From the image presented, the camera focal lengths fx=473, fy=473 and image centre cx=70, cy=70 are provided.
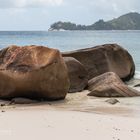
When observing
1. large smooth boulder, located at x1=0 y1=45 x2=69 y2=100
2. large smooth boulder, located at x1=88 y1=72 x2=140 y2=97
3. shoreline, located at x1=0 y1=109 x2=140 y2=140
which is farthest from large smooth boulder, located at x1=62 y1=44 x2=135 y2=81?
shoreline, located at x1=0 y1=109 x2=140 y2=140

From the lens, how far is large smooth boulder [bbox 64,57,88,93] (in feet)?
36.9

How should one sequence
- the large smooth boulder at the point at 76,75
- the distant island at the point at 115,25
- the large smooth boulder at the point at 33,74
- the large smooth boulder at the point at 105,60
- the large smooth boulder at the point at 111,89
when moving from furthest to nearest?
the distant island at the point at 115,25
the large smooth boulder at the point at 105,60
the large smooth boulder at the point at 76,75
the large smooth boulder at the point at 111,89
the large smooth boulder at the point at 33,74

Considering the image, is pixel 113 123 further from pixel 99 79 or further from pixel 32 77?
pixel 99 79

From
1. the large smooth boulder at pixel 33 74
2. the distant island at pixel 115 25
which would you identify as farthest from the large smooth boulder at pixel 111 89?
the distant island at pixel 115 25

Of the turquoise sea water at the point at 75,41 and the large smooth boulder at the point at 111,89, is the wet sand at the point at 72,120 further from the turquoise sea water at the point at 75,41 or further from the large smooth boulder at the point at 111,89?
the turquoise sea water at the point at 75,41

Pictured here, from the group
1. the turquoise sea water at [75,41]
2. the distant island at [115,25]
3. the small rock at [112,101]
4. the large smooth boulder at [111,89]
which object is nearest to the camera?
the small rock at [112,101]

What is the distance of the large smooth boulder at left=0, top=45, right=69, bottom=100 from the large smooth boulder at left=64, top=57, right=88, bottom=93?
5.77 feet

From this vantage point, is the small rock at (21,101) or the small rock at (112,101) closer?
the small rock at (21,101)

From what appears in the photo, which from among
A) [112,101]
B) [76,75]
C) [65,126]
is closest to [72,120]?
[65,126]

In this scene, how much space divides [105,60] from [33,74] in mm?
5100

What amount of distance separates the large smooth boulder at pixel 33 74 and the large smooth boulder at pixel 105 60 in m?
3.62

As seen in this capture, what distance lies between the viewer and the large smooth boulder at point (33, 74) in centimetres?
897

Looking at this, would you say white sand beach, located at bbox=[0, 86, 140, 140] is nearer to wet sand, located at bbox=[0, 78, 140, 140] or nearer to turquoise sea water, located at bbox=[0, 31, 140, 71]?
wet sand, located at bbox=[0, 78, 140, 140]

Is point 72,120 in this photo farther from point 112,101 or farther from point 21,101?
point 112,101
